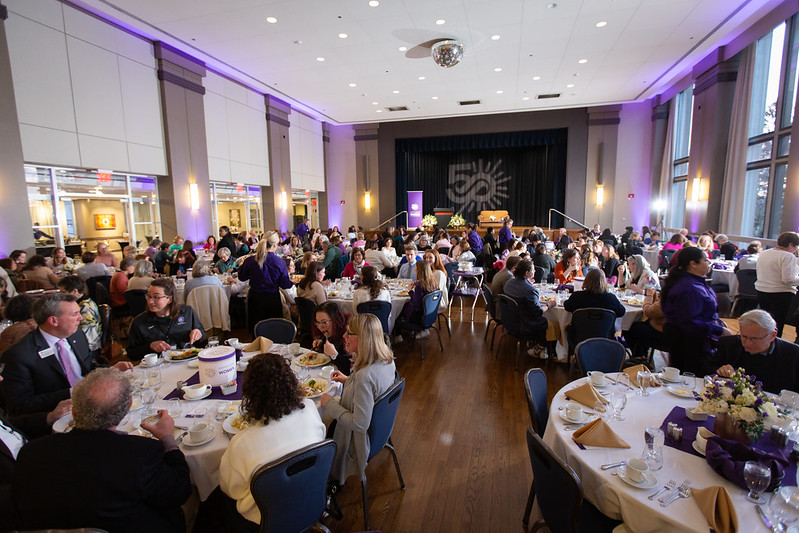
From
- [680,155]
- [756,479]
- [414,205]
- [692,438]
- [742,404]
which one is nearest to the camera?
[756,479]

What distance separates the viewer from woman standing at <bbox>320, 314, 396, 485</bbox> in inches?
92.0

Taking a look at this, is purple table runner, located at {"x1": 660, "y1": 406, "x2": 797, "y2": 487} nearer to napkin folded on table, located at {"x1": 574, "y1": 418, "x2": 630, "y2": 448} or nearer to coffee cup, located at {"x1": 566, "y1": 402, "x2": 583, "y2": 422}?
napkin folded on table, located at {"x1": 574, "y1": 418, "x2": 630, "y2": 448}

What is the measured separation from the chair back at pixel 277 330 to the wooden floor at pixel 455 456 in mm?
1356

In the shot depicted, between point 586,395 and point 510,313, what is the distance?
244cm

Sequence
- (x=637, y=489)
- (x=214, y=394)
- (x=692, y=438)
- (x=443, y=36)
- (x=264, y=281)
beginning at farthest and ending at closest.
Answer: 1. (x=443, y=36)
2. (x=264, y=281)
3. (x=214, y=394)
4. (x=692, y=438)
5. (x=637, y=489)

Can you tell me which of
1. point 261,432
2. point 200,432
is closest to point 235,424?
point 200,432

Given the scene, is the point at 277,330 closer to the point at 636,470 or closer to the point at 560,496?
the point at 560,496

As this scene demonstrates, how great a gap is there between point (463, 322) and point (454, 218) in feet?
34.0

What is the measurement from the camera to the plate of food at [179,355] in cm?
308

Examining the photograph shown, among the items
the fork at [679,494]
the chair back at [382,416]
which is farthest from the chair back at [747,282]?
the chair back at [382,416]

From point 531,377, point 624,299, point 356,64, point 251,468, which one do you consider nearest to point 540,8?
point 356,64

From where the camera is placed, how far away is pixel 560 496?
5.75 ft

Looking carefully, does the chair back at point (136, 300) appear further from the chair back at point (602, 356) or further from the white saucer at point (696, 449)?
the white saucer at point (696, 449)

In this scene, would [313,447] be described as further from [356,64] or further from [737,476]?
[356,64]
